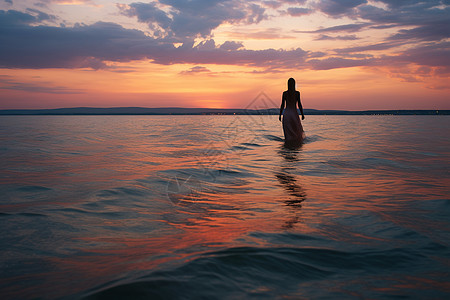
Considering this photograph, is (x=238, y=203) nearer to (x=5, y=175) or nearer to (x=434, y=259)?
(x=434, y=259)

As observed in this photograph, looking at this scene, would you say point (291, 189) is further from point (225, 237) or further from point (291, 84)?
point (291, 84)

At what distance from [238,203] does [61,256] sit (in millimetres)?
2854

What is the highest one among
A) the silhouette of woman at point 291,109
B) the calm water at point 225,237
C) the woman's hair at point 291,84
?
the woman's hair at point 291,84

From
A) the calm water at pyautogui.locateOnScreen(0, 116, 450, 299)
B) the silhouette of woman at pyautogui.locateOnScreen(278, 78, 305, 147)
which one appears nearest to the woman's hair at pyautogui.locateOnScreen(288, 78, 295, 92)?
the silhouette of woman at pyautogui.locateOnScreen(278, 78, 305, 147)

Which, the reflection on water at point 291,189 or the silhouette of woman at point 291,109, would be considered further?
the silhouette of woman at point 291,109

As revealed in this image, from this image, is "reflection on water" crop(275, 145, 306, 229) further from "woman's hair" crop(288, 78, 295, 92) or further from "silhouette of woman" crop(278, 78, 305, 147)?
"woman's hair" crop(288, 78, 295, 92)

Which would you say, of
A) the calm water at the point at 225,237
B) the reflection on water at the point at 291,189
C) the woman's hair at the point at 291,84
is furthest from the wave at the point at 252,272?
the woman's hair at the point at 291,84

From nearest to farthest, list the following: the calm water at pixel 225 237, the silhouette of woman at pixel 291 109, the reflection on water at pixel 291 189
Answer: the calm water at pixel 225 237 → the reflection on water at pixel 291 189 → the silhouette of woman at pixel 291 109

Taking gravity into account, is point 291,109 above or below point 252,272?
above

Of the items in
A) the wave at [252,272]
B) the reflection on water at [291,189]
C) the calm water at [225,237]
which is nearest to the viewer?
the wave at [252,272]

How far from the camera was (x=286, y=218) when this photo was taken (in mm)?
4340

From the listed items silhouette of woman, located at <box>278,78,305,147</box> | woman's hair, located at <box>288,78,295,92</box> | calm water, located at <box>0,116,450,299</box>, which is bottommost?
calm water, located at <box>0,116,450,299</box>

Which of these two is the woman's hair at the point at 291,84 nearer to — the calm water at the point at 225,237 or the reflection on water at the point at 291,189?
the reflection on water at the point at 291,189

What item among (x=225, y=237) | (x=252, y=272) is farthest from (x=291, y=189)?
(x=252, y=272)
